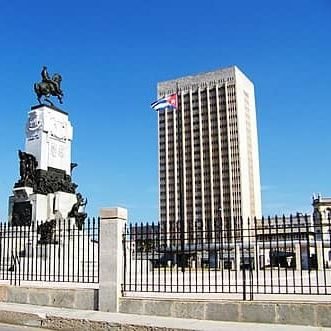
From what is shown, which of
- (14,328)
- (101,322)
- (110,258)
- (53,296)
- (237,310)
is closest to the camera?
(237,310)

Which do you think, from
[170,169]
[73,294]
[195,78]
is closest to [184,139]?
[170,169]

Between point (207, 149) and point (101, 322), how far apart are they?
99.1 metres

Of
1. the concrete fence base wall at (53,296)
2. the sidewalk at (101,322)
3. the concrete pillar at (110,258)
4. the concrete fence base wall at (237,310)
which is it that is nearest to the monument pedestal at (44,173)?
the concrete fence base wall at (53,296)

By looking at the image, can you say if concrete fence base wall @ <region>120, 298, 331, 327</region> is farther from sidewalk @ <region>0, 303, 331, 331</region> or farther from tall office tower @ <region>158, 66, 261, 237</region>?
tall office tower @ <region>158, 66, 261, 237</region>

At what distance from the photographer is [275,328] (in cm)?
900

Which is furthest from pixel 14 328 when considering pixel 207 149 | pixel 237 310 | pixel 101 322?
pixel 207 149

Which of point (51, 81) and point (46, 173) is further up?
point (51, 81)

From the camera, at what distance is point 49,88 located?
29.0 meters

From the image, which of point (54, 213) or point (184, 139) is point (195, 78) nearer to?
point (184, 139)

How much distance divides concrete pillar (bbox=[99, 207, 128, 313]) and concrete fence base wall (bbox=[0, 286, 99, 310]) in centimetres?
39

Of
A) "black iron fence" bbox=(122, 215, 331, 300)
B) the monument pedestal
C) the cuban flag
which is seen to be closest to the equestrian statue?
the monument pedestal

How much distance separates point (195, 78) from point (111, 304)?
3878 inches

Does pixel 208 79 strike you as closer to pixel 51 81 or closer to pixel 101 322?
pixel 51 81

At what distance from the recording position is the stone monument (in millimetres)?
25188
